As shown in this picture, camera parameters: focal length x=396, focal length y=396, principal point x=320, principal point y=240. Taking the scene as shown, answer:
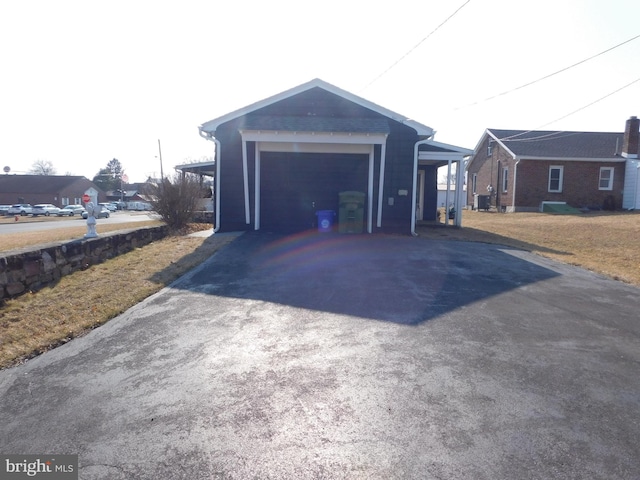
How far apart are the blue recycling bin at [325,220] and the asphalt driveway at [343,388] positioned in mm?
7391

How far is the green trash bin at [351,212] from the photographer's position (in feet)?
42.8

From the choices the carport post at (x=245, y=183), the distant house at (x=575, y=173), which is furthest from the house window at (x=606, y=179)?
the carport post at (x=245, y=183)

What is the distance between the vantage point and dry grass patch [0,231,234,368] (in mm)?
4359

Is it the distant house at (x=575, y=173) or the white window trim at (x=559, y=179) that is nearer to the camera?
the distant house at (x=575, y=173)

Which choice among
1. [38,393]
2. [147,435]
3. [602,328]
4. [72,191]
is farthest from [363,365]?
[72,191]

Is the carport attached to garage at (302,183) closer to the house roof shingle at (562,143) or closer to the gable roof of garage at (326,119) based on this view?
the gable roof of garage at (326,119)

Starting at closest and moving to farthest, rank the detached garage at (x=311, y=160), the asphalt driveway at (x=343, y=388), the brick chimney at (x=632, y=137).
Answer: the asphalt driveway at (x=343, y=388)
the detached garage at (x=311, y=160)
the brick chimney at (x=632, y=137)

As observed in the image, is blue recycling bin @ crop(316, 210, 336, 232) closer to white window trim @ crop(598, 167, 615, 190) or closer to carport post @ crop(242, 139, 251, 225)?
carport post @ crop(242, 139, 251, 225)

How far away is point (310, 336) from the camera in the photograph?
438cm

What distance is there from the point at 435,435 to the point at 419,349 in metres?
1.38

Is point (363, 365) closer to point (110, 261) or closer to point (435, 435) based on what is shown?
point (435, 435)

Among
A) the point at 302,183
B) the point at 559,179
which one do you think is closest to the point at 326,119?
the point at 302,183

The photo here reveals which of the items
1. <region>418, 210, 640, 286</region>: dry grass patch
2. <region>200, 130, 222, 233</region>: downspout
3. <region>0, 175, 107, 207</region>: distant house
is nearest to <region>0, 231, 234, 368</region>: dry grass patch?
<region>200, 130, 222, 233</region>: downspout

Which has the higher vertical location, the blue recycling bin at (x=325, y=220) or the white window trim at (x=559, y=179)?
the white window trim at (x=559, y=179)
